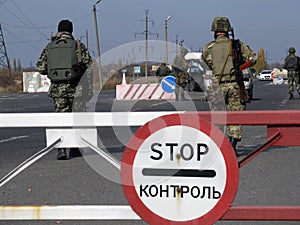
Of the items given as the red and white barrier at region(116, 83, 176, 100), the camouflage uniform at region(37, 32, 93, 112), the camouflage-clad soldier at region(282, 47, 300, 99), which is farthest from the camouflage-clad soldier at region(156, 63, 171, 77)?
the camouflage uniform at region(37, 32, 93, 112)

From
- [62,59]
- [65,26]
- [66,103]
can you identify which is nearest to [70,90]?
[66,103]

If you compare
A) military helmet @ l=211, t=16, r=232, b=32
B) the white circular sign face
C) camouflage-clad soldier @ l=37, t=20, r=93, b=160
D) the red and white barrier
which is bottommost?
the red and white barrier

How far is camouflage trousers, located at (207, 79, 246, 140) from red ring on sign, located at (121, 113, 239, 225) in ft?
16.1

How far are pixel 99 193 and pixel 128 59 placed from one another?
1639 millimetres

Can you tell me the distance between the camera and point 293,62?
25.0m

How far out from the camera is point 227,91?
8.88 meters

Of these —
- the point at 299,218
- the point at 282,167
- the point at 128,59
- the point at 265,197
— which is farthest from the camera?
the point at 282,167

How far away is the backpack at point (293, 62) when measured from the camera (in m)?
24.9

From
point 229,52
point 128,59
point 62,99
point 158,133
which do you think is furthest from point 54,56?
point 158,133

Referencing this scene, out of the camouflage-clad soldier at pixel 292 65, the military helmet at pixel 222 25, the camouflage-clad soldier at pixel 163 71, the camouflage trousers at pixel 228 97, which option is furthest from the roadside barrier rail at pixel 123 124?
the camouflage-clad soldier at pixel 292 65

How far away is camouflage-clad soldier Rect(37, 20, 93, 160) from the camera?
8875 mm

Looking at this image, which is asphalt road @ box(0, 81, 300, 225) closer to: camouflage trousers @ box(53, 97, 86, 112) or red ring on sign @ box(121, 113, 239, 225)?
red ring on sign @ box(121, 113, 239, 225)

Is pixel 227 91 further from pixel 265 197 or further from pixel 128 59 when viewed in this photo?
pixel 128 59

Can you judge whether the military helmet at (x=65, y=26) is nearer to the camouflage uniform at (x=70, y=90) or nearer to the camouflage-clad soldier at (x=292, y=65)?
the camouflage uniform at (x=70, y=90)
